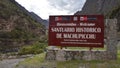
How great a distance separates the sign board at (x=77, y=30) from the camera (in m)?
20.4

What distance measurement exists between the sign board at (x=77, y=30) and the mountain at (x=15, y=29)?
88.1 meters

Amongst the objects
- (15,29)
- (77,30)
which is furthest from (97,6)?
(77,30)

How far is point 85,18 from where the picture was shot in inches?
808

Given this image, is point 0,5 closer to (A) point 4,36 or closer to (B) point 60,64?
(A) point 4,36

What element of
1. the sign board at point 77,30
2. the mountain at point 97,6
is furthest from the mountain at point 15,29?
the sign board at point 77,30

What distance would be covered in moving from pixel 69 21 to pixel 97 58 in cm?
279

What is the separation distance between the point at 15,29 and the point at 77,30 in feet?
379

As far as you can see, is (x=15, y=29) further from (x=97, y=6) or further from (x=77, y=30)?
(x=77, y=30)

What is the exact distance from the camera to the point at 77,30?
20641mm

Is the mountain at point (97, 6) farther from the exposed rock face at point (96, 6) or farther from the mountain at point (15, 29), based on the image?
the mountain at point (15, 29)

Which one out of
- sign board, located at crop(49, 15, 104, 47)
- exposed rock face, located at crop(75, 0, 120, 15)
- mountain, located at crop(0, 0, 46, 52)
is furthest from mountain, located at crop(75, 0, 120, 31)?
sign board, located at crop(49, 15, 104, 47)

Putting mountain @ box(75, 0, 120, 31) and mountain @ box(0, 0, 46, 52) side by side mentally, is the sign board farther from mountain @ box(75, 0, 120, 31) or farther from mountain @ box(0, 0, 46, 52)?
mountain @ box(75, 0, 120, 31)

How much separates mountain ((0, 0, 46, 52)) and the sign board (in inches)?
3470

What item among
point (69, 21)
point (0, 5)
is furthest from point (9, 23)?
point (69, 21)
